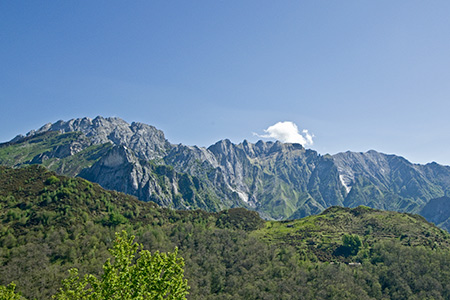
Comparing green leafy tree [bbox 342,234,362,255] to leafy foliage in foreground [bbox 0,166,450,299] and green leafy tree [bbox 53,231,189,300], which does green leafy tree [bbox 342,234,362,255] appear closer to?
leafy foliage in foreground [bbox 0,166,450,299]

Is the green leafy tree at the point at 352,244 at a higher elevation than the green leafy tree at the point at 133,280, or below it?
below

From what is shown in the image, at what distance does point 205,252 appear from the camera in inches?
6255

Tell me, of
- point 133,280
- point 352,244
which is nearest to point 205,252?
point 352,244

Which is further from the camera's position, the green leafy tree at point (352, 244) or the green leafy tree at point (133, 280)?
the green leafy tree at point (352, 244)

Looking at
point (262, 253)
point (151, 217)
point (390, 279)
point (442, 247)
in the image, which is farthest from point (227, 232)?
point (442, 247)

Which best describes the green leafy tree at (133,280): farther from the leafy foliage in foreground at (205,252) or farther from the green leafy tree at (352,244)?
the green leafy tree at (352,244)

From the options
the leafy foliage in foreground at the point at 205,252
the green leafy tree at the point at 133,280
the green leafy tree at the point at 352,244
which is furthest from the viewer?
the green leafy tree at the point at 352,244

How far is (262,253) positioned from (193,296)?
56.4 meters

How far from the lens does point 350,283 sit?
12794cm

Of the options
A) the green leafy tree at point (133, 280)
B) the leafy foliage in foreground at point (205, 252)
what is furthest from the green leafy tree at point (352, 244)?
the green leafy tree at point (133, 280)

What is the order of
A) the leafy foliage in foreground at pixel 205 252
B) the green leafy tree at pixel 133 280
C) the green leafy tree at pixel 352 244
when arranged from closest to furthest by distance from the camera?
the green leafy tree at pixel 133 280 < the leafy foliage in foreground at pixel 205 252 < the green leafy tree at pixel 352 244

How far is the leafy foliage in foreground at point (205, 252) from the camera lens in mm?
119250

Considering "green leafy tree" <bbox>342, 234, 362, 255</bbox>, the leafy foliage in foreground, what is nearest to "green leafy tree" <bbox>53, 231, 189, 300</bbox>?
the leafy foliage in foreground

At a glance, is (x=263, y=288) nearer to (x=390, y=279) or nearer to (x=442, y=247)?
(x=390, y=279)
